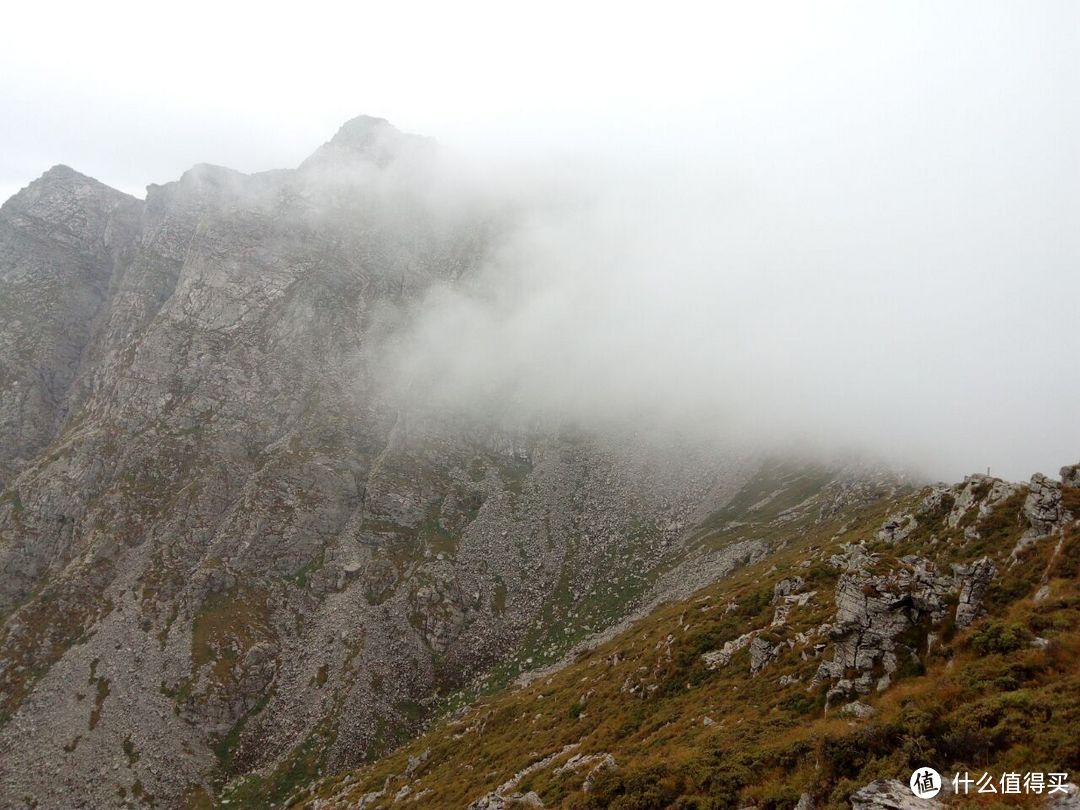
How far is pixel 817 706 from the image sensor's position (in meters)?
26.6

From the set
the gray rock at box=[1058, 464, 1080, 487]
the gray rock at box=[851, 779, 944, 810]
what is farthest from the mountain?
the gray rock at box=[851, 779, 944, 810]

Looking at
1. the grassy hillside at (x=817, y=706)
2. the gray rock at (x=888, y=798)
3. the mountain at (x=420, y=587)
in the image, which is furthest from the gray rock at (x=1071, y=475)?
the gray rock at (x=888, y=798)

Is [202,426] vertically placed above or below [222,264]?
below

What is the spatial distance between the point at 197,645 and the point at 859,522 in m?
135

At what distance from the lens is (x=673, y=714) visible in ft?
121

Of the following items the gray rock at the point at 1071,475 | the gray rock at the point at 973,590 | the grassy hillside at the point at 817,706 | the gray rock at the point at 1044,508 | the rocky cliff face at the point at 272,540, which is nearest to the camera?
the grassy hillside at the point at 817,706

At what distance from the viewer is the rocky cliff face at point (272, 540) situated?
3888 inches

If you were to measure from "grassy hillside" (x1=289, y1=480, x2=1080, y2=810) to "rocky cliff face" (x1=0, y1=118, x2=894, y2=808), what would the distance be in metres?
59.5

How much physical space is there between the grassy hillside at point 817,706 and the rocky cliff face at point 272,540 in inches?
2341

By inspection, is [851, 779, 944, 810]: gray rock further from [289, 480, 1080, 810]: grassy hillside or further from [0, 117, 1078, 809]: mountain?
[0, 117, 1078, 809]: mountain

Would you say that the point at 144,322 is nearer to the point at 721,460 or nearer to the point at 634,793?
the point at 721,460

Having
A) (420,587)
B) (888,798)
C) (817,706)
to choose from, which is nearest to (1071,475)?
(817,706)

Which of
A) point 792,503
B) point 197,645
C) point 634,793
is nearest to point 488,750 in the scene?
point 634,793

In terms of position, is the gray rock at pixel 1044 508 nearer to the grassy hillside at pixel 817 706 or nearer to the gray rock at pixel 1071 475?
the grassy hillside at pixel 817 706
